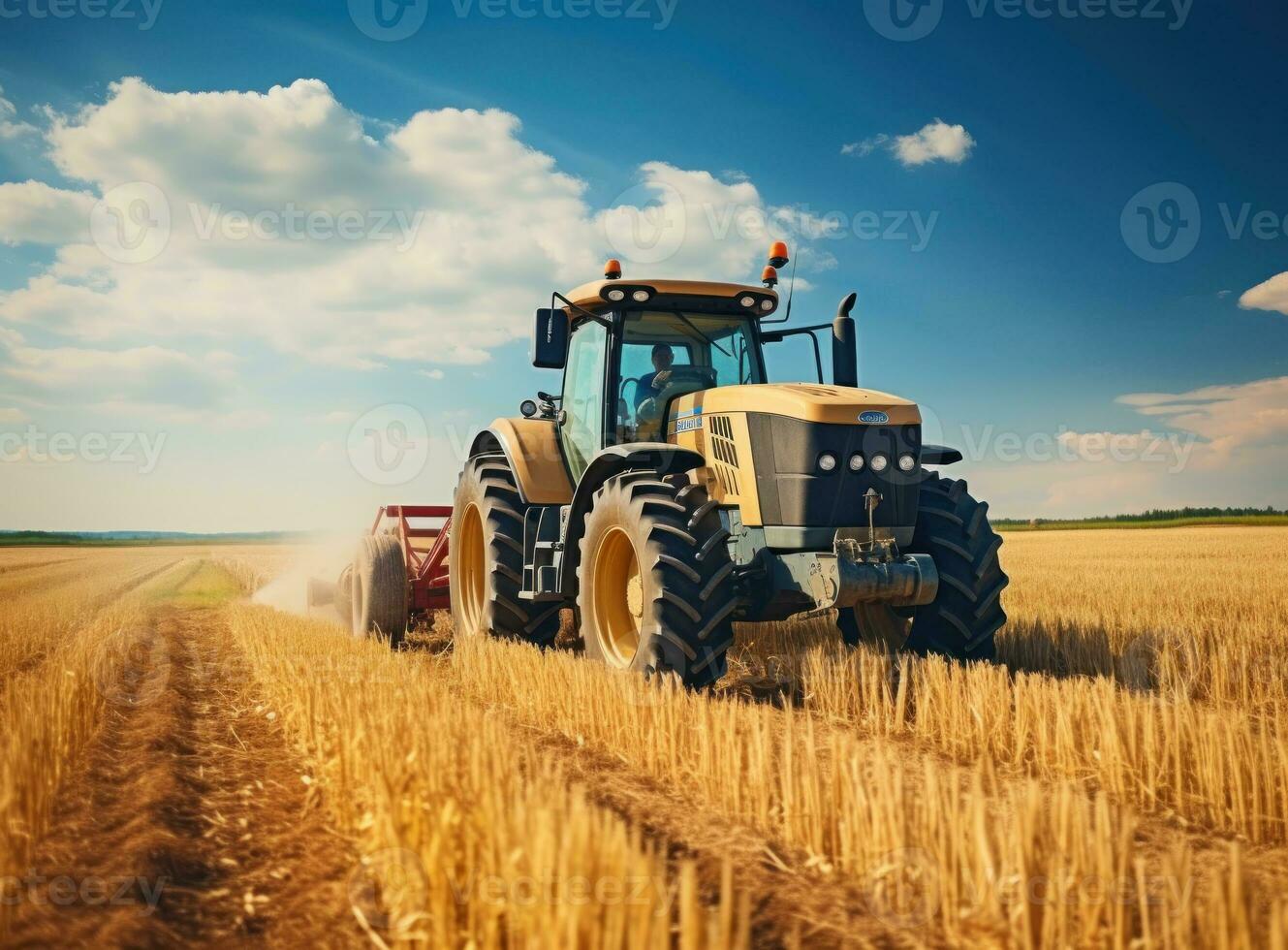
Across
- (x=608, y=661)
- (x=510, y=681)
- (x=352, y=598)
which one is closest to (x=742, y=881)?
(x=608, y=661)

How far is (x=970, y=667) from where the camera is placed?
5.37 meters

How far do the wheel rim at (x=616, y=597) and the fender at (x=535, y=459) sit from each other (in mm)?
1345

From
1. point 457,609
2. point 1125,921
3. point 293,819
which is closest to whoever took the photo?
point 1125,921

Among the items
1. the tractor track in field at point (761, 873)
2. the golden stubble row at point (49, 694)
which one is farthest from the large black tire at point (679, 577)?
the golden stubble row at point (49, 694)

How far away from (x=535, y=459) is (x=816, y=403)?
2.78 meters

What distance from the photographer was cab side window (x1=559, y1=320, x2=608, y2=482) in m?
6.59

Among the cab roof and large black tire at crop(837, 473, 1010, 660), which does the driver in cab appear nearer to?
the cab roof

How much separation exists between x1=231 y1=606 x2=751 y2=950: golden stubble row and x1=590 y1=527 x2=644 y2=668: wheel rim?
1.57 meters

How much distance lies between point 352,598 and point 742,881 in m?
6.59

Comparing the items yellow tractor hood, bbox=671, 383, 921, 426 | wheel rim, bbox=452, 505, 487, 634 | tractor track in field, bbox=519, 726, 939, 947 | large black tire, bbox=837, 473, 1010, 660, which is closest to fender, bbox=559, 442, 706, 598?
yellow tractor hood, bbox=671, 383, 921, 426

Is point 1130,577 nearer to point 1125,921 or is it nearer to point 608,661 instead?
point 608,661

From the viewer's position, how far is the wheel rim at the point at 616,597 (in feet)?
19.1

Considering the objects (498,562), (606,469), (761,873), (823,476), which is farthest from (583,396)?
(761,873)

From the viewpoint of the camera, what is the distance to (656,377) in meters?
6.57
